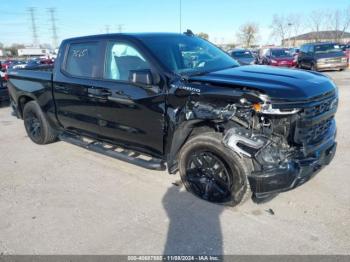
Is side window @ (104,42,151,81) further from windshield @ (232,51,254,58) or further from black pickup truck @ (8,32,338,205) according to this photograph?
windshield @ (232,51,254,58)

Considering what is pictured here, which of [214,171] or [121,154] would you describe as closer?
[214,171]

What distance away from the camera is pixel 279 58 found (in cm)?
2038

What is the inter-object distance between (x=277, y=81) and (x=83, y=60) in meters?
2.87

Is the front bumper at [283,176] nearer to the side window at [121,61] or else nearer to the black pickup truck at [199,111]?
the black pickup truck at [199,111]

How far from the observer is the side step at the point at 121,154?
4043 millimetres

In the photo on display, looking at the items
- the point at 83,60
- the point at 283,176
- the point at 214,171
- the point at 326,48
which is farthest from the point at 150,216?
the point at 326,48

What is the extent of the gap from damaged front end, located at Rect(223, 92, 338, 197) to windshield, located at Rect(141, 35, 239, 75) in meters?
1.06

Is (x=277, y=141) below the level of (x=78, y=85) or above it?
below

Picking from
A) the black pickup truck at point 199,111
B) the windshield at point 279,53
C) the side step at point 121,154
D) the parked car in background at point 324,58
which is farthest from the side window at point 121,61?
the windshield at point 279,53

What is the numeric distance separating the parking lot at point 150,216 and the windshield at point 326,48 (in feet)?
52.1

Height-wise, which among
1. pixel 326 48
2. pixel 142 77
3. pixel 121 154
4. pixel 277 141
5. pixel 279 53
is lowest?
pixel 279 53

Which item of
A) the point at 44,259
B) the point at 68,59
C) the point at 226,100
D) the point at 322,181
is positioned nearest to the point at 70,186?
the point at 44,259

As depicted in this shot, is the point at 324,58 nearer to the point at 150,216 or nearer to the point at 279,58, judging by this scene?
the point at 279,58

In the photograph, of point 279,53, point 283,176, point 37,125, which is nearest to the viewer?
point 283,176
